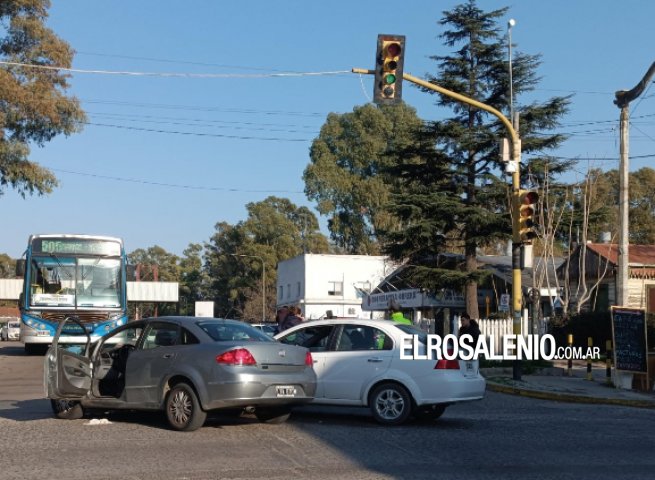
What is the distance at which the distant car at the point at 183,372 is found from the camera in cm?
1094

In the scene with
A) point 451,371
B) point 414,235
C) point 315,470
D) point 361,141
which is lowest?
point 315,470

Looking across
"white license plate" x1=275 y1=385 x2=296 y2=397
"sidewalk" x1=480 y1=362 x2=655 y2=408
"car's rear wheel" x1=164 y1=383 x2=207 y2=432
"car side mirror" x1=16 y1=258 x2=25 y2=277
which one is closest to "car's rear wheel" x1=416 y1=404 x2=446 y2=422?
"white license plate" x1=275 y1=385 x2=296 y2=397

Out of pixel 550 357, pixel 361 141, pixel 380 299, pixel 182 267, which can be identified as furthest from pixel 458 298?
pixel 182 267

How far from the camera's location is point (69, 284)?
26.4 metres

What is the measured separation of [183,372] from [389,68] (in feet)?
24.6

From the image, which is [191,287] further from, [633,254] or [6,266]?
[633,254]

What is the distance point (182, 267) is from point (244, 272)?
35714 millimetres

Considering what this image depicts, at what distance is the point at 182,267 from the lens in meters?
120

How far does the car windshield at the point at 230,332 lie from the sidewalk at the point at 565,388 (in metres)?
8.03

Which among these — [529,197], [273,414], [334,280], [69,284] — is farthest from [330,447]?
[334,280]

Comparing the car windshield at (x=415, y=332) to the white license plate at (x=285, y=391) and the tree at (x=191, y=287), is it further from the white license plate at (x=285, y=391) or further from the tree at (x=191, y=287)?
the tree at (x=191, y=287)

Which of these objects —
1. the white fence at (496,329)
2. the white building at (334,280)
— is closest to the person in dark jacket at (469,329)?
the white fence at (496,329)

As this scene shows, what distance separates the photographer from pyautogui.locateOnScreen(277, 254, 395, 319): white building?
65688 millimetres

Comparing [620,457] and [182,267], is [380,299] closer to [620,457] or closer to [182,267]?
[620,457]
